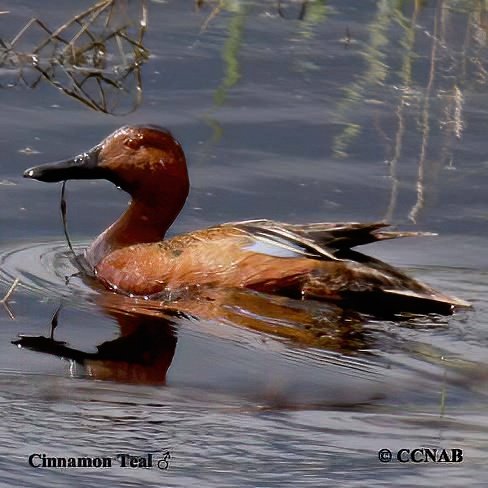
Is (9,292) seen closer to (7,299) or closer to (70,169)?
(7,299)

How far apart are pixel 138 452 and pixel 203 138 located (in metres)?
4.82

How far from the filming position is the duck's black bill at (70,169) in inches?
359

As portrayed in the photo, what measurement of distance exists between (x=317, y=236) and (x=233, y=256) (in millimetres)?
414

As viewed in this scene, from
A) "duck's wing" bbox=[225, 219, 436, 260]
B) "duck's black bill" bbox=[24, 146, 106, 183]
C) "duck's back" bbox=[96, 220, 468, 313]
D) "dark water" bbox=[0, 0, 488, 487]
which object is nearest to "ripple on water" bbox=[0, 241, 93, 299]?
"dark water" bbox=[0, 0, 488, 487]

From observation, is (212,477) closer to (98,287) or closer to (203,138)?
(98,287)

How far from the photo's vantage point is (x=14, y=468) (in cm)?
594

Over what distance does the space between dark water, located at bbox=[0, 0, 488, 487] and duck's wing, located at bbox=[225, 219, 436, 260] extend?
0.28 m

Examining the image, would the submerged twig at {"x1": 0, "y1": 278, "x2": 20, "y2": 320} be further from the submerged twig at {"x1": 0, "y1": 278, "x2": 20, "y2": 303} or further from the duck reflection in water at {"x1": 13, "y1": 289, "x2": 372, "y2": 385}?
the duck reflection in water at {"x1": 13, "y1": 289, "x2": 372, "y2": 385}

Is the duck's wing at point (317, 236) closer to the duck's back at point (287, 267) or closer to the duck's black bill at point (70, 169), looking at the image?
the duck's back at point (287, 267)

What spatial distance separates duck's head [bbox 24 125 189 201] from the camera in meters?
9.15

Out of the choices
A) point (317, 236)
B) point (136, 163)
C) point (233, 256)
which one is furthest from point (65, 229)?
point (317, 236)

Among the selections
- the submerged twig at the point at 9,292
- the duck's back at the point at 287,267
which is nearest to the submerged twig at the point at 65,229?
the duck's back at the point at 287,267

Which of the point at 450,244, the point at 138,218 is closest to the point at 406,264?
the point at 450,244

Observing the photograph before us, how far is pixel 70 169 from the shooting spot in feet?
30.0
